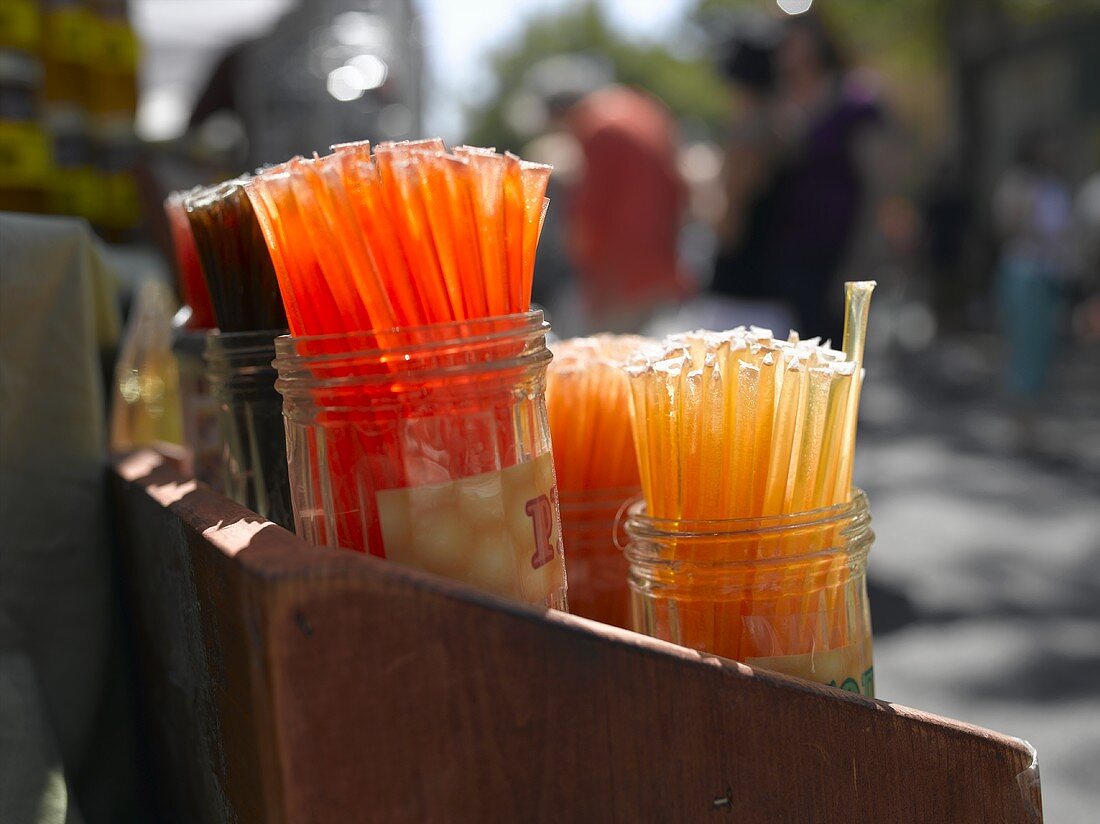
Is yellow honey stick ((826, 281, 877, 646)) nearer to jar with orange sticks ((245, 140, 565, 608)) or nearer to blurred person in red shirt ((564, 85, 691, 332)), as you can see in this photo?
jar with orange sticks ((245, 140, 565, 608))

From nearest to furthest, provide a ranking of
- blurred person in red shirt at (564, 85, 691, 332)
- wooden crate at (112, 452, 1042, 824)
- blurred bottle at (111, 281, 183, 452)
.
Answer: wooden crate at (112, 452, 1042, 824) → blurred bottle at (111, 281, 183, 452) → blurred person in red shirt at (564, 85, 691, 332)

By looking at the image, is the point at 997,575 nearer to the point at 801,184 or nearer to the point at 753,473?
the point at 801,184

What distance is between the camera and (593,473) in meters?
0.87

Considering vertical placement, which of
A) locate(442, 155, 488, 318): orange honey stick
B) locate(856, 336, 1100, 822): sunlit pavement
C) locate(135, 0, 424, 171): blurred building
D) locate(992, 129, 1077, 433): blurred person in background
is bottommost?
locate(856, 336, 1100, 822): sunlit pavement

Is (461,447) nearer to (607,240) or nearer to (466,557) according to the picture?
(466,557)

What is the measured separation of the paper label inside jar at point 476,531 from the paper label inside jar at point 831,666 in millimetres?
164

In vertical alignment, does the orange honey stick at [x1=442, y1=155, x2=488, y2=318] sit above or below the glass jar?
above

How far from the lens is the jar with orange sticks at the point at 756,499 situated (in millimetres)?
682

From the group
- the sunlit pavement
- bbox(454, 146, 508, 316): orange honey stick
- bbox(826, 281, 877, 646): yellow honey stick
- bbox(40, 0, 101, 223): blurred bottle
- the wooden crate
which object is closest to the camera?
the wooden crate

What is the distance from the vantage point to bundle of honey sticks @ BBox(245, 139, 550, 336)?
582 millimetres

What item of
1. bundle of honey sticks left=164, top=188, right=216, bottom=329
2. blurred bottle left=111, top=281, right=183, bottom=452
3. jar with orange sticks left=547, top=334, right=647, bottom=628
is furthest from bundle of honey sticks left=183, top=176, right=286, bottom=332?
blurred bottle left=111, top=281, right=183, bottom=452

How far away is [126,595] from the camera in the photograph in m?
0.92

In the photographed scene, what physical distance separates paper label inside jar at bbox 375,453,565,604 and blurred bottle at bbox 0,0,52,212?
77.1 inches

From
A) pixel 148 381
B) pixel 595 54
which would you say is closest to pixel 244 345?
pixel 148 381
